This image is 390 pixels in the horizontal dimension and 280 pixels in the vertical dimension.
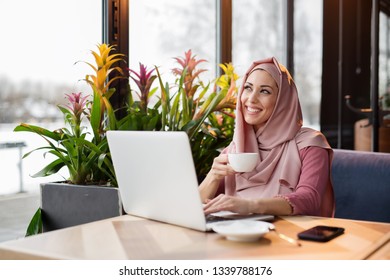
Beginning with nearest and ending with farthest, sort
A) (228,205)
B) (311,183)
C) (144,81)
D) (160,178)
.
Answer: (160,178) → (228,205) → (311,183) → (144,81)

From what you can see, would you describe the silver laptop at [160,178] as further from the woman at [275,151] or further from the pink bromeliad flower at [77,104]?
the pink bromeliad flower at [77,104]

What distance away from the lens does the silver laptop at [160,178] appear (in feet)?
4.68

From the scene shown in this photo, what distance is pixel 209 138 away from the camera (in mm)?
2850

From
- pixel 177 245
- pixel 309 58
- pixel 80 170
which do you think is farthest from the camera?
pixel 309 58

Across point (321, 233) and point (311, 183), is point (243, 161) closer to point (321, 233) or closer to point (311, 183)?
point (321, 233)

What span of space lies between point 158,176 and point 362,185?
1.14 metres

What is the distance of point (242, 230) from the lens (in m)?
1.38

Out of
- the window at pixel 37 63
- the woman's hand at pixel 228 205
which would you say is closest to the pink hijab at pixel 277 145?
the woman's hand at pixel 228 205

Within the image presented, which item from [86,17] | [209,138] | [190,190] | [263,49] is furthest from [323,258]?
[263,49]

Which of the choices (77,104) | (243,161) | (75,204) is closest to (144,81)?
(77,104)

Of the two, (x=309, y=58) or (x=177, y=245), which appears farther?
(x=309, y=58)

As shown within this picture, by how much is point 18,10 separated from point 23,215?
0.89 metres

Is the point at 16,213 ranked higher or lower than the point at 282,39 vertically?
lower

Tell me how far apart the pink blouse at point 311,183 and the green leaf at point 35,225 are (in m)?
1.09
